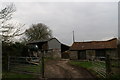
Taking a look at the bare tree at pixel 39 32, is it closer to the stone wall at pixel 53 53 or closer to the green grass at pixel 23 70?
the stone wall at pixel 53 53

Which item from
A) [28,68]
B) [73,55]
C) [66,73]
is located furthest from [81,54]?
[28,68]

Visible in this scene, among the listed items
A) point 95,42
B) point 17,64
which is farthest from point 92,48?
point 17,64

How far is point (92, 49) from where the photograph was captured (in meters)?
37.6

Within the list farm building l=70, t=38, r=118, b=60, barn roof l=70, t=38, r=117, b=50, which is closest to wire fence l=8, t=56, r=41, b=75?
farm building l=70, t=38, r=118, b=60

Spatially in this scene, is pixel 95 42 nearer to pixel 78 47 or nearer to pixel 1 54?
pixel 78 47

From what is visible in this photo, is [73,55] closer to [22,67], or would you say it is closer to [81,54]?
[81,54]

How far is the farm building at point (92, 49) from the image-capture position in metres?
36.3

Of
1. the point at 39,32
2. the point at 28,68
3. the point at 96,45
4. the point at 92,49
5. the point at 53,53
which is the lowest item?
the point at 28,68

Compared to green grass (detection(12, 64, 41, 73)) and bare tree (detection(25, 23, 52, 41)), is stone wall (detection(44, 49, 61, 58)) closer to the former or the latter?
bare tree (detection(25, 23, 52, 41))

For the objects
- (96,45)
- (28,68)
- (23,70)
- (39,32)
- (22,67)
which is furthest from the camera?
(39,32)

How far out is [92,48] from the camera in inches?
1480

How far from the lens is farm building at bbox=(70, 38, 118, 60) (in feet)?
119

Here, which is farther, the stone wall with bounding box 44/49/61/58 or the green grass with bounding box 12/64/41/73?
→ the stone wall with bounding box 44/49/61/58

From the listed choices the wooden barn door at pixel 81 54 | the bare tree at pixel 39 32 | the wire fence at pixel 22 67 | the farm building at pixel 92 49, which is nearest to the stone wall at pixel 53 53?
the farm building at pixel 92 49
